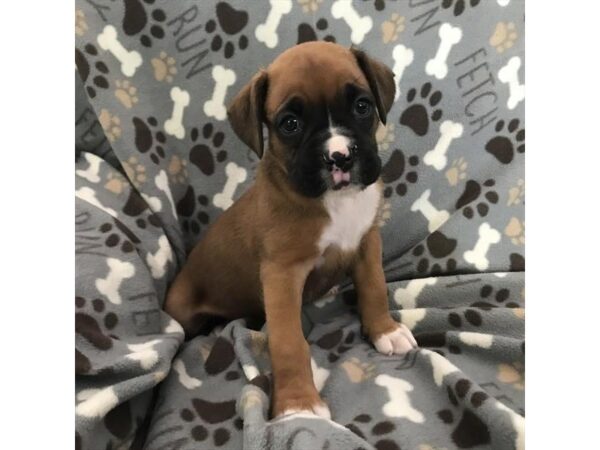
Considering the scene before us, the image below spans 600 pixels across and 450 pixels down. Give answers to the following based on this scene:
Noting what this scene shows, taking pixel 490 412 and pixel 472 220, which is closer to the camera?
pixel 490 412

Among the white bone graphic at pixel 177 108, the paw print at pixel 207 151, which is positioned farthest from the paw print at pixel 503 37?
the white bone graphic at pixel 177 108

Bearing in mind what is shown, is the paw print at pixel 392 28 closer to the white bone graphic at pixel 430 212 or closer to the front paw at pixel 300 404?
the white bone graphic at pixel 430 212

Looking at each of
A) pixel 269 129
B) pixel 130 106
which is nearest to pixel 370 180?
pixel 269 129

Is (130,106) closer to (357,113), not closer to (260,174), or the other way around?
(260,174)

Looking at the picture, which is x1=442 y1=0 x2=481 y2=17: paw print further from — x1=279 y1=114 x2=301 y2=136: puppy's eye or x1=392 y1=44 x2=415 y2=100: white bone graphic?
x1=279 y1=114 x2=301 y2=136: puppy's eye

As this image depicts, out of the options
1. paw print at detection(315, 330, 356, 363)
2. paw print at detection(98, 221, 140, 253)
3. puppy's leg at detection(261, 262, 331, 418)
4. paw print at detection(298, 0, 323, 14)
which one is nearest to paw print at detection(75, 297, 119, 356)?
paw print at detection(98, 221, 140, 253)

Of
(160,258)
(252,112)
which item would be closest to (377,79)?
(252,112)
